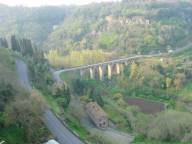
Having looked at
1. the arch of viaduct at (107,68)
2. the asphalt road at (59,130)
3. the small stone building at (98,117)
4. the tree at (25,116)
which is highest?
the tree at (25,116)

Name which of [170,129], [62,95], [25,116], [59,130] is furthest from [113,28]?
[25,116]

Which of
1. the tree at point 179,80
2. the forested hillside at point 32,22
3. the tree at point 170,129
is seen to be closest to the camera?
the tree at point 170,129

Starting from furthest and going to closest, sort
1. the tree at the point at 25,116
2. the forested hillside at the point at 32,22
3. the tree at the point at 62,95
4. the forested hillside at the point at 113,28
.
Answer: the forested hillside at the point at 32,22, the forested hillside at the point at 113,28, the tree at the point at 62,95, the tree at the point at 25,116

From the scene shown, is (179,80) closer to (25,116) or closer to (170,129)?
(170,129)

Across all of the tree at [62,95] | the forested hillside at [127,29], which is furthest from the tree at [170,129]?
the forested hillside at [127,29]

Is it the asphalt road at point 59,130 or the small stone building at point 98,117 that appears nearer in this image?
the asphalt road at point 59,130

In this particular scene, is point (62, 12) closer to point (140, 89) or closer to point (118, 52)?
point (118, 52)

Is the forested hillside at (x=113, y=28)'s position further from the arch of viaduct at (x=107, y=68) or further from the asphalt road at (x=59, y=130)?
the asphalt road at (x=59, y=130)

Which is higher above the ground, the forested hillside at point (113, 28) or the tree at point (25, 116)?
the tree at point (25, 116)

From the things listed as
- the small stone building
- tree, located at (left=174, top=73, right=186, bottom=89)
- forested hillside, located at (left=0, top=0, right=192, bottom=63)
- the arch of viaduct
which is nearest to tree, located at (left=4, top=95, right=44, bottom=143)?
the small stone building

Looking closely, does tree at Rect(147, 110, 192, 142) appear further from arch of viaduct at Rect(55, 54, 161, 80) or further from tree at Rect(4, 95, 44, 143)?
arch of viaduct at Rect(55, 54, 161, 80)

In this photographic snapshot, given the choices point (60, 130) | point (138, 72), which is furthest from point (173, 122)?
point (138, 72)
